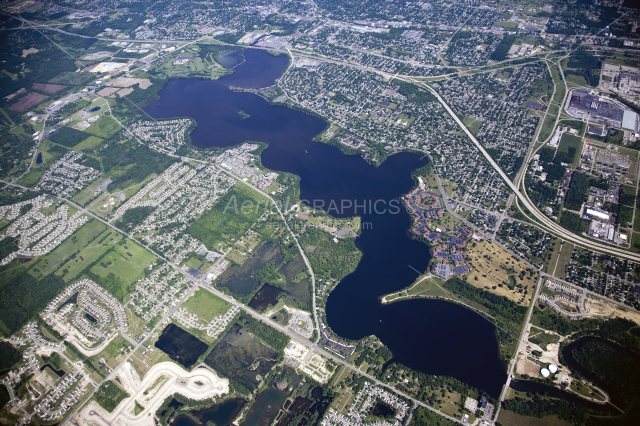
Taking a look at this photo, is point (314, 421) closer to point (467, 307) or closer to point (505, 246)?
point (467, 307)

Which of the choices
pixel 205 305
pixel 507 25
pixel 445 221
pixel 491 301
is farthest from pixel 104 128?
pixel 507 25

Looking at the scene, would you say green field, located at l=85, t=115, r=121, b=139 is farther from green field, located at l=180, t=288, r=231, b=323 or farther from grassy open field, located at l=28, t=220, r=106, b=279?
green field, located at l=180, t=288, r=231, b=323

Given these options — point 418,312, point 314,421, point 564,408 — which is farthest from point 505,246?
point 314,421

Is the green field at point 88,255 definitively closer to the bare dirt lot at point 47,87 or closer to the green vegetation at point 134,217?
the green vegetation at point 134,217

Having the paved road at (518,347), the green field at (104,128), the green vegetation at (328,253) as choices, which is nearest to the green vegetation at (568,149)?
the paved road at (518,347)

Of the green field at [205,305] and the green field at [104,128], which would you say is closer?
the green field at [205,305]

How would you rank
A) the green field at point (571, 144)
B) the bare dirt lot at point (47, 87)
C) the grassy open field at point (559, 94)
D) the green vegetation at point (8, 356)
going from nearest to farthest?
1. the green vegetation at point (8, 356)
2. the green field at point (571, 144)
3. the grassy open field at point (559, 94)
4. the bare dirt lot at point (47, 87)
